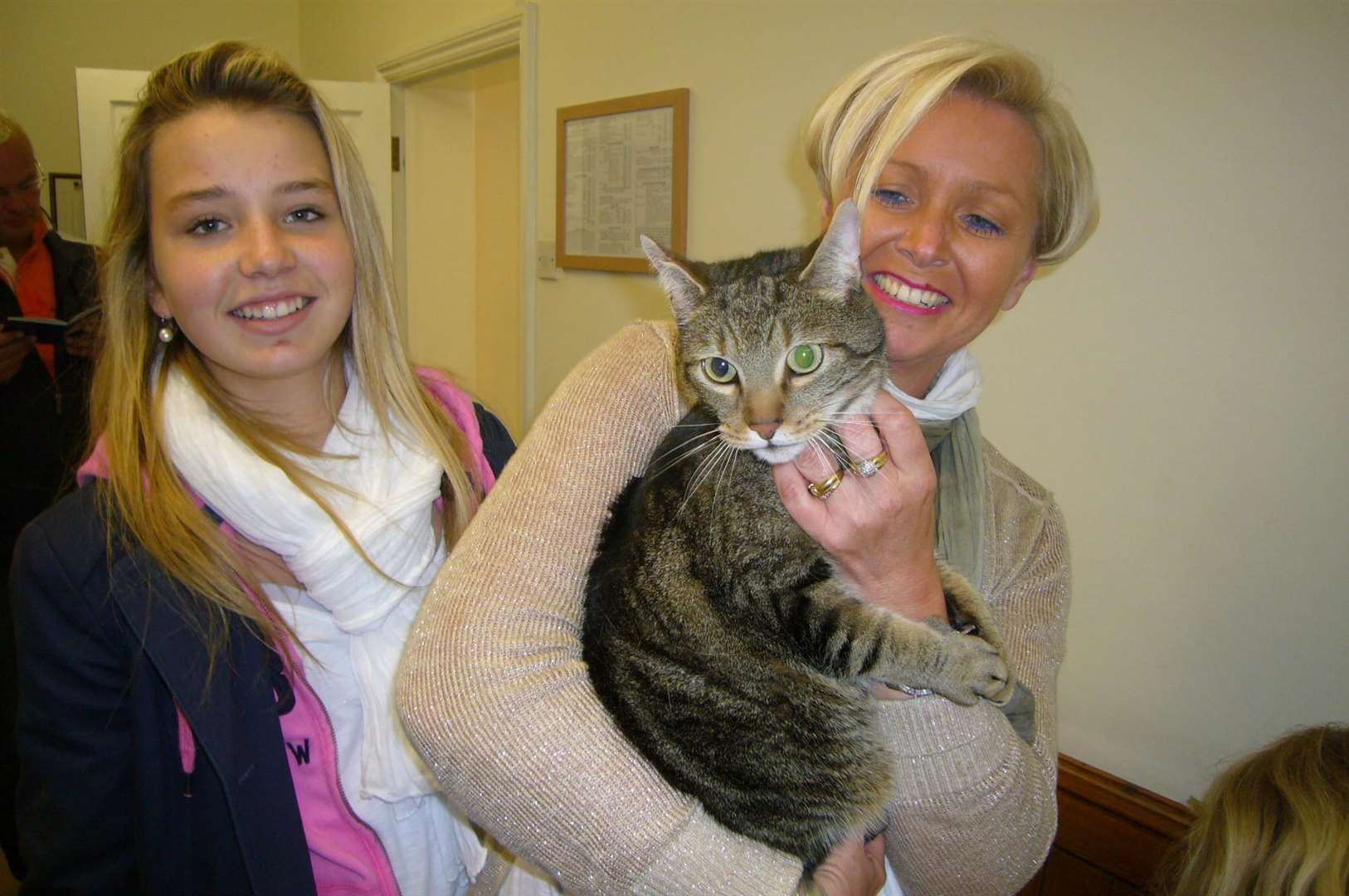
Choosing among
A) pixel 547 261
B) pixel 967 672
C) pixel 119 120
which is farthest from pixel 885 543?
pixel 119 120

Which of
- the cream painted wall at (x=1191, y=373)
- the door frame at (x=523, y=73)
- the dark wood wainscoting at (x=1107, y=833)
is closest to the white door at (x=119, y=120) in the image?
the door frame at (x=523, y=73)

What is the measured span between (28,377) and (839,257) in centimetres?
224

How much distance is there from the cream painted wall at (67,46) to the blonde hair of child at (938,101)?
13.5 ft

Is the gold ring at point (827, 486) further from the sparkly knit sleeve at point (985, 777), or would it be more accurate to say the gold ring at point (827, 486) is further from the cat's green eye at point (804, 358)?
the sparkly knit sleeve at point (985, 777)

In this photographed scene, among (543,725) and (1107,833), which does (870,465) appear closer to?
(543,725)

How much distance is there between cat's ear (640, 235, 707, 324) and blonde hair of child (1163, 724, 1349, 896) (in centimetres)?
119

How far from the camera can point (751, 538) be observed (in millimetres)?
1071

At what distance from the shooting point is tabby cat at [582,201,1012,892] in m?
0.97

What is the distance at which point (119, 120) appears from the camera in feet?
11.1

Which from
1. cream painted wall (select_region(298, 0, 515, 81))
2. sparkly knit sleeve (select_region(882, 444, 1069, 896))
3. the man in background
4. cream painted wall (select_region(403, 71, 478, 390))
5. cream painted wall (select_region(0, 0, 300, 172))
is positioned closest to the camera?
sparkly knit sleeve (select_region(882, 444, 1069, 896))

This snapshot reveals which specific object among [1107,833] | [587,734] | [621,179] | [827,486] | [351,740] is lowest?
[1107,833]

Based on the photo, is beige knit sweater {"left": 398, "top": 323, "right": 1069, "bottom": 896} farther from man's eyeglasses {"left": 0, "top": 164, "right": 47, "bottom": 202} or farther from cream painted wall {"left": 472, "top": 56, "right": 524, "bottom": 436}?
cream painted wall {"left": 472, "top": 56, "right": 524, "bottom": 436}

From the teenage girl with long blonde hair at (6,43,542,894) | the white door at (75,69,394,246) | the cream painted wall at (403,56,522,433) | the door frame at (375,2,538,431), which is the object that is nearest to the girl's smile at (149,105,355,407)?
the teenage girl with long blonde hair at (6,43,542,894)

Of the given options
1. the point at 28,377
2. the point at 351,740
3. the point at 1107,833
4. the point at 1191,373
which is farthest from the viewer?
the point at 28,377
